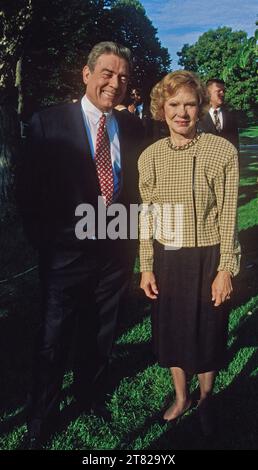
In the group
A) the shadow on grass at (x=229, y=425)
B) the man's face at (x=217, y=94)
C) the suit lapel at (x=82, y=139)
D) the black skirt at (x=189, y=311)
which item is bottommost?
the shadow on grass at (x=229, y=425)

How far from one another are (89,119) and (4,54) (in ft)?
23.9

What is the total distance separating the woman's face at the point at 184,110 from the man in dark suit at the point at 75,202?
39 centimetres

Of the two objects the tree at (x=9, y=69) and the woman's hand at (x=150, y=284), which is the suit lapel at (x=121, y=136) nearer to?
the woman's hand at (x=150, y=284)

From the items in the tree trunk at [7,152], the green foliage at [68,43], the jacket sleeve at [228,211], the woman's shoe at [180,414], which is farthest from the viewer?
the green foliage at [68,43]

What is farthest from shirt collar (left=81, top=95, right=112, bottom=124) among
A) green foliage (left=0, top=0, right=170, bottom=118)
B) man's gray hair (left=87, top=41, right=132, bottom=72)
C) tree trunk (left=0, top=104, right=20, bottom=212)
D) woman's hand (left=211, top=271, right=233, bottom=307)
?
green foliage (left=0, top=0, right=170, bottom=118)

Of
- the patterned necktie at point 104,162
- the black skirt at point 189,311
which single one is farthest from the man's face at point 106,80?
the black skirt at point 189,311

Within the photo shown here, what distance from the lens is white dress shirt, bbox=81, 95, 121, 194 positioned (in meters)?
2.79

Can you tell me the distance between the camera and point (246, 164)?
18.3m

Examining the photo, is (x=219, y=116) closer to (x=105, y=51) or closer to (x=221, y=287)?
(x=105, y=51)

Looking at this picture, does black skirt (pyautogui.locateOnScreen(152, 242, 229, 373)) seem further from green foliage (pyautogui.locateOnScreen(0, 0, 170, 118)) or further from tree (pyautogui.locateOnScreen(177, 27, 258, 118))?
tree (pyautogui.locateOnScreen(177, 27, 258, 118))

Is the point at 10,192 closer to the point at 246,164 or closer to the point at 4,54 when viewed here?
the point at 4,54

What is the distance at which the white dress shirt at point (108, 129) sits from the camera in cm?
279

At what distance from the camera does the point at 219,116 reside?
24.2 ft

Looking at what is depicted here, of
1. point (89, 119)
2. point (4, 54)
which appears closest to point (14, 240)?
point (4, 54)
